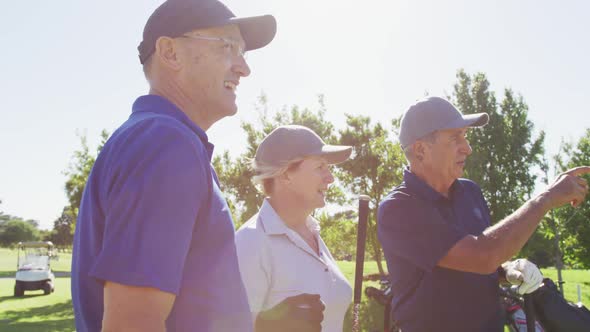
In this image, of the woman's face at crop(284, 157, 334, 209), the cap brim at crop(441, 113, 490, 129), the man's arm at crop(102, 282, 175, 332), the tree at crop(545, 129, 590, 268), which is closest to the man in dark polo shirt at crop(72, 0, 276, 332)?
the man's arm at crop(102, 282, 175, 332)

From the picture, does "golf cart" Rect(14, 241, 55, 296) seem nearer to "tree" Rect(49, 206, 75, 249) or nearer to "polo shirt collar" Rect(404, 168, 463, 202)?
"polo shirt collar" Rect(404, 168, 463, 202)

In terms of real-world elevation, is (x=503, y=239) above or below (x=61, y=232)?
below

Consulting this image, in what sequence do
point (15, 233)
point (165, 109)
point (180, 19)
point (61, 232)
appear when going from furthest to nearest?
1. point (15, 233)
2. point (61, 232)
3. point (180, 19)
4. point (165, 109)

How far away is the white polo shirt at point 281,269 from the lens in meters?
3.12

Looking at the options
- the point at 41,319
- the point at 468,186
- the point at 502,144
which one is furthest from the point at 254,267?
the point at 502,144

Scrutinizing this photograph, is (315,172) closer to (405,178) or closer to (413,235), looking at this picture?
(405,178)

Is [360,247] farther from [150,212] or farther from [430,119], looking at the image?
[150,212]

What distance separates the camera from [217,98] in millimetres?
1838

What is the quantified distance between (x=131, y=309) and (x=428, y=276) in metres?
2.07

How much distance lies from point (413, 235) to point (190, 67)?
171cm

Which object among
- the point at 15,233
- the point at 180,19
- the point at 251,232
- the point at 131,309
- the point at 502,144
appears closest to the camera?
the point at 131,309

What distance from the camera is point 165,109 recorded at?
161cm

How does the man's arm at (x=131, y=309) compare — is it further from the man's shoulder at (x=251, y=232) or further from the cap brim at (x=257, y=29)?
the man's shoulder at (x=251, y=232)

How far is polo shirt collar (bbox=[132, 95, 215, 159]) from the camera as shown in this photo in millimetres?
1598
